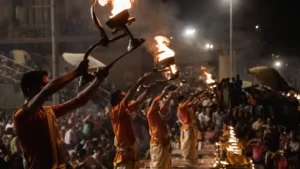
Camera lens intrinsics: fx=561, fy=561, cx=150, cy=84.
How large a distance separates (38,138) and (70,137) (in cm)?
943

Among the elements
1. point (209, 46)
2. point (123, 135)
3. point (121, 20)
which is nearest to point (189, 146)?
point (123, 135)

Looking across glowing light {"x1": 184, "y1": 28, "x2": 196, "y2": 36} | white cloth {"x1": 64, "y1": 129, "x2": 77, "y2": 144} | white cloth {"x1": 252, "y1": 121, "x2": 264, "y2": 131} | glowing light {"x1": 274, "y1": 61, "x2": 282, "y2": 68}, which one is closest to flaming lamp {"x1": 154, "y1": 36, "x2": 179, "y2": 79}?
→ white cloth {"x1": 64, "y1": 129, "x2": 77, "y2": 144}

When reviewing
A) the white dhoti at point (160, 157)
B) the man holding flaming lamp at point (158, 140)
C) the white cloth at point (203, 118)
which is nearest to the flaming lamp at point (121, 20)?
the man holding flaming lamp at point (158, 140)

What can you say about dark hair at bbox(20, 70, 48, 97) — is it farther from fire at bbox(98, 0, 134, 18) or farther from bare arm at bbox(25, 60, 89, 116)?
fire at bbox(98, 0, 134, 18)

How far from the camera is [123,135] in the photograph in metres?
7.89

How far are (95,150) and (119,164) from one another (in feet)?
11.3

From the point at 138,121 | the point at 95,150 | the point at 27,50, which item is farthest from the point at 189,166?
the point at 27,50

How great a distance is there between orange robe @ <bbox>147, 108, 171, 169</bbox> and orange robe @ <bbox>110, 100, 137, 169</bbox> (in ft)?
7.04

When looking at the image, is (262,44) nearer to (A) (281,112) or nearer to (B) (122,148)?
(A) (281,112)

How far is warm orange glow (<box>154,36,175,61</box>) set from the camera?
8670 millimetres

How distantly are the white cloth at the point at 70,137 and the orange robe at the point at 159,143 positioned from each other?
3.99m

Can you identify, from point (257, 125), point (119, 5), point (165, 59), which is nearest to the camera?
point (119, 5)

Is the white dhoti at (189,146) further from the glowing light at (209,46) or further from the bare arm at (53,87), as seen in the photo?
the glowing light at (209,46)

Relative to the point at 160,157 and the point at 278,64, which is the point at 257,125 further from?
the point at 278,64
